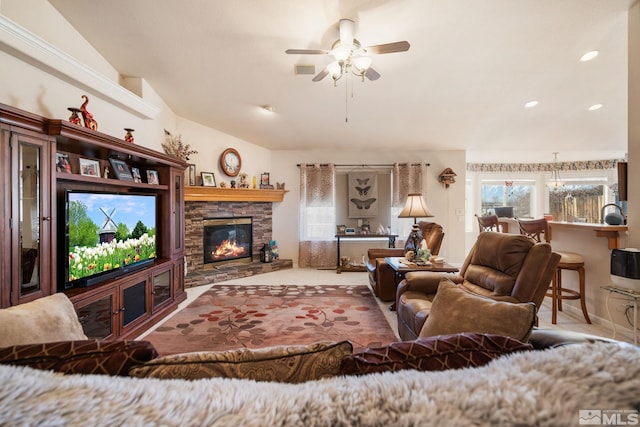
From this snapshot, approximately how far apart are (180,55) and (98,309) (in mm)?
2527

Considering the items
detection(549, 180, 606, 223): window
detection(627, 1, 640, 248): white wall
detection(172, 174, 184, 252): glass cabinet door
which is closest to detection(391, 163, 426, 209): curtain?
detection(627, 1, 640, 248): white wall

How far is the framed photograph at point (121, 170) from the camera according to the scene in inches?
104

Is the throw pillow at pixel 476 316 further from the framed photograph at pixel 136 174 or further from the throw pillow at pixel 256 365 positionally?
the framed photograph at pixel 136 174

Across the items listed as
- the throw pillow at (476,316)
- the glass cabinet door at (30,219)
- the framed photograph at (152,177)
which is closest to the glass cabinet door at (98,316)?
the glass cabinet door at (30,219)

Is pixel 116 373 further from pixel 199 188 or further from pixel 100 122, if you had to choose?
pixel 199 188

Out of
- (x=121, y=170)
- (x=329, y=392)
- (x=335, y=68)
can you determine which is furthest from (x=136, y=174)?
(x=329, y=392)

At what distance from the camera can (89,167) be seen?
2459mm

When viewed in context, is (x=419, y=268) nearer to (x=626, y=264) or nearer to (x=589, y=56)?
(x=626, y=264)

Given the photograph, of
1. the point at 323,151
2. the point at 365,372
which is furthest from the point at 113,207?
the point at 323,151

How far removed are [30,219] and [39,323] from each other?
1245 mm

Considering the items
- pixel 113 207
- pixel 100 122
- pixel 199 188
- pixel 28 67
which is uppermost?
pixel 28 67

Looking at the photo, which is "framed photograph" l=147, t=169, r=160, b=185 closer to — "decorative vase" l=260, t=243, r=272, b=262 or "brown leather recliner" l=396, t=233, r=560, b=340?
"decorative vase" l=260, t=243, r=272, b=262

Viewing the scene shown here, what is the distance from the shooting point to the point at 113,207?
249 cm

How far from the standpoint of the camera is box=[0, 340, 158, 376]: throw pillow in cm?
67
